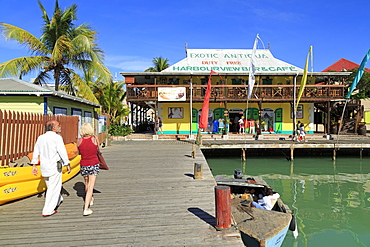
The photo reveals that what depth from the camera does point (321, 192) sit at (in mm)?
9664

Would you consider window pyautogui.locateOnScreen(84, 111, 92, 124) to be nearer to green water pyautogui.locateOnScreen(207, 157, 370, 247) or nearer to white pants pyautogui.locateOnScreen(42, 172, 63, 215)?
green water pyautogui.locateOnScreen(207, 157, 370, 247)

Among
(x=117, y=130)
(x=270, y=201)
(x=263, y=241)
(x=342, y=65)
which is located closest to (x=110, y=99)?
(x=117, y=130)

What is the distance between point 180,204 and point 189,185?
1324 millimetres

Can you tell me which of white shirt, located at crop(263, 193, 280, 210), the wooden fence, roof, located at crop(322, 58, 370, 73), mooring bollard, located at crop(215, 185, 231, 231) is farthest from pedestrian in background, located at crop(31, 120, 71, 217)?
roof, located at crop(322, 58, 370, 73)

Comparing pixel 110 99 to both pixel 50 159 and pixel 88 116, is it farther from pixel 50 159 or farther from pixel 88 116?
pixel 50 159

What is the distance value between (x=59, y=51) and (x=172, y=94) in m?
8.56

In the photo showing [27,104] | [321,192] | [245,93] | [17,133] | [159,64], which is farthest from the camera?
[159,64]

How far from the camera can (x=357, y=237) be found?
238 inches

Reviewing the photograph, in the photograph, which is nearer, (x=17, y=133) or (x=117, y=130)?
(x=17, y=133)

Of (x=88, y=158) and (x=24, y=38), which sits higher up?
(x=24, y=38)

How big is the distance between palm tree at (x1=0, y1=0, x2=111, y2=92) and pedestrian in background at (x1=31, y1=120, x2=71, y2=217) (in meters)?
12.6

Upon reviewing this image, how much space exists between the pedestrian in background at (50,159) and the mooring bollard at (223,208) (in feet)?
9.43

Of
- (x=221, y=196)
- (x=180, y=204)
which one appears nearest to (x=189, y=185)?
(x=180, y=204)

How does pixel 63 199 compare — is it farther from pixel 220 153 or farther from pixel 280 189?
pixel 220 153
